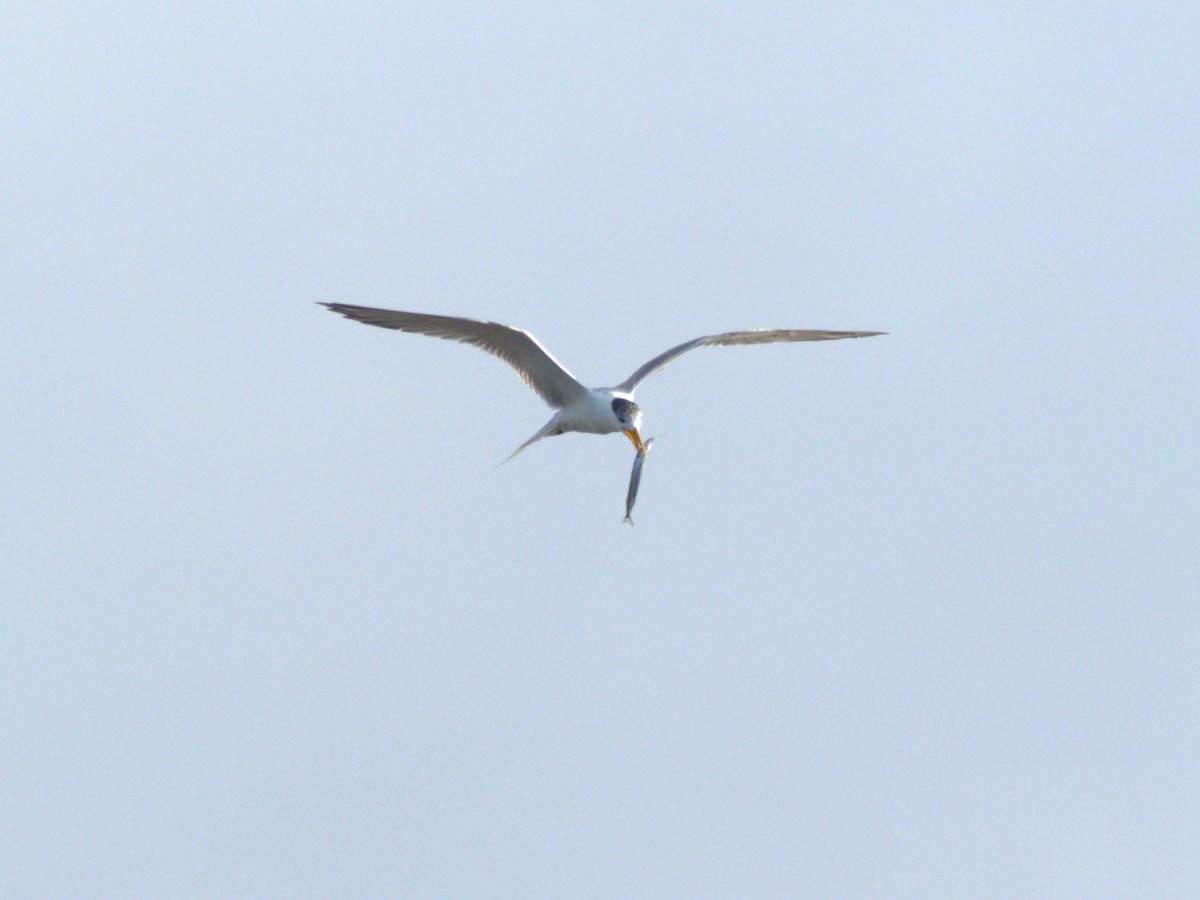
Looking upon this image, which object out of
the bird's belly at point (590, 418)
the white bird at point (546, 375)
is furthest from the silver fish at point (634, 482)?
the bird's belly at point (590, 418)

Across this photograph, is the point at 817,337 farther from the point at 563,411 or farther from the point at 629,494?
the point at 629,494

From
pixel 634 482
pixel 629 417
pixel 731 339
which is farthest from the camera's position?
pixel 731 339

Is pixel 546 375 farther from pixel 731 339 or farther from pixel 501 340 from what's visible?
pixel 731 339

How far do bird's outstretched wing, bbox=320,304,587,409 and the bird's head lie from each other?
498mm

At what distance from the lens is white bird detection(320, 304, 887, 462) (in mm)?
19156

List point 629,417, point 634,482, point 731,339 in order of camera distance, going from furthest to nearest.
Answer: point 731,339 → point 629,417 → point 634,482

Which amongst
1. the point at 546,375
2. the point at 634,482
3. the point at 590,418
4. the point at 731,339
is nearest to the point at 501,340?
the point at 546,375

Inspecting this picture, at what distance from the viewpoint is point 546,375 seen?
20.4m

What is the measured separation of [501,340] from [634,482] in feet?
8.59

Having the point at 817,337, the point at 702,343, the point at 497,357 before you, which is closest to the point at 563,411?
the point at 497,357

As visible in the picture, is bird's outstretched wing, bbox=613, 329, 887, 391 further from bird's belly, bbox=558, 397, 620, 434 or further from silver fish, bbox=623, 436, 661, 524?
silver fish, bbox=623, 436, 661, 524

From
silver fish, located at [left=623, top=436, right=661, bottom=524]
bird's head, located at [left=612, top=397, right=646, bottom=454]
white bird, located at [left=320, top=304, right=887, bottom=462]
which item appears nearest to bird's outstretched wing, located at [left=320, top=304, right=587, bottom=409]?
white bird, located at [left=320, top=304, right=887, bottom=462]

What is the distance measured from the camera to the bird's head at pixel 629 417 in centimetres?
1984

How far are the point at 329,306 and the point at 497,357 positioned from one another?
9.28 ft
